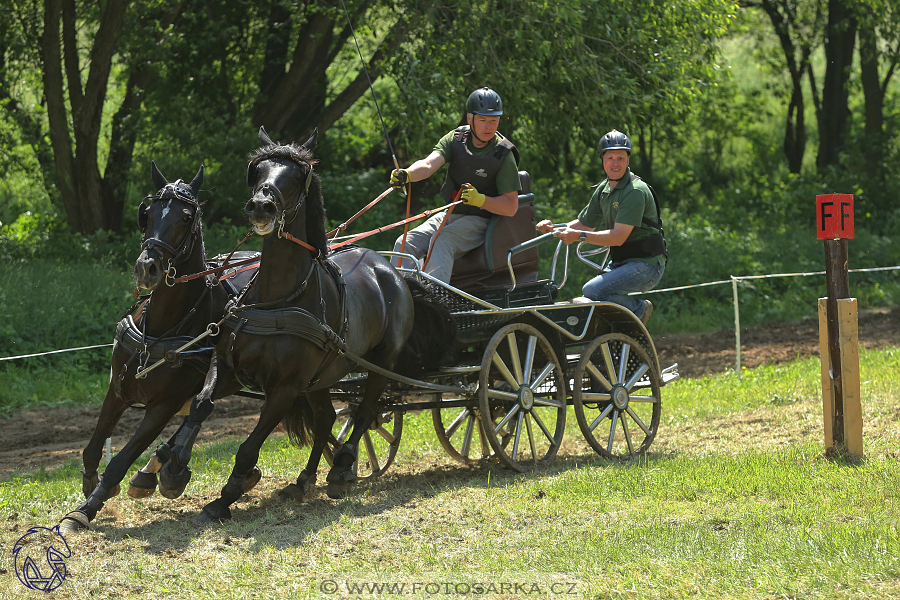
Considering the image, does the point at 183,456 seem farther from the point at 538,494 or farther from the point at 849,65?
the point at 849,65

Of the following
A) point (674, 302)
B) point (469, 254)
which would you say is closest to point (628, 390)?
point (469, 254)

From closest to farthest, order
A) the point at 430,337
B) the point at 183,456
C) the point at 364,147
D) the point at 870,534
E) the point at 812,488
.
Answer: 1. the point at 870,534
2. the point at 183,456
3. the point at 812,488
4. the point at 430,337
5. the point at 364,147

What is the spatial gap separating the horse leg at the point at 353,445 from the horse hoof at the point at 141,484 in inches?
47.6

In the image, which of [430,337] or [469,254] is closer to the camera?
[430,337]

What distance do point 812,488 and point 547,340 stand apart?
Result: 2.21 m

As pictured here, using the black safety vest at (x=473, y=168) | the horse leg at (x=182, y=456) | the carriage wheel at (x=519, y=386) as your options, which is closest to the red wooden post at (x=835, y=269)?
the carriage wheel at (x=519, y=386)

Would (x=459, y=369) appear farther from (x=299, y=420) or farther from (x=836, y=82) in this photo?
(x=836, y=82)

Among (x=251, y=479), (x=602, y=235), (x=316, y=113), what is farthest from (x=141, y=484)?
(x=316, y=113)

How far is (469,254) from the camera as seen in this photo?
723 cm

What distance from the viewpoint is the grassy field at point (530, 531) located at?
414 centimetres

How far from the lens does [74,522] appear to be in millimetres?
5250

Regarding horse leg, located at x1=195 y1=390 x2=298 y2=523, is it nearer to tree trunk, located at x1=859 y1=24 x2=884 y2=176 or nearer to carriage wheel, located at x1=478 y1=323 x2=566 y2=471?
carriage wheel, located at x1=478 y1=323 x2=566 y2=471

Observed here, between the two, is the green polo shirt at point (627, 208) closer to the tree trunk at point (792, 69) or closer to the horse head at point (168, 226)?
the horse head at point (168, 226)

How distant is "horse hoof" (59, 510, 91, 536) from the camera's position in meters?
5.20
